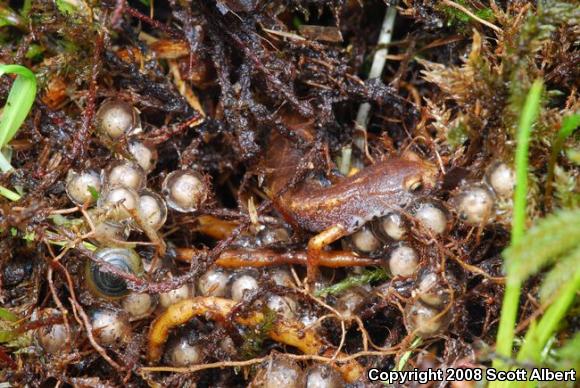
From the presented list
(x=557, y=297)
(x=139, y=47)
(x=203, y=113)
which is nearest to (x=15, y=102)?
(x=139, y=47)

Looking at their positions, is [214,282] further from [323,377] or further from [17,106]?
[17,106]

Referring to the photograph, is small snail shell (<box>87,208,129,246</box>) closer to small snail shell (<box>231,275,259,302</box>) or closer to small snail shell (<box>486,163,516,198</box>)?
small snail shell (<box>231,275,259,302</box>)

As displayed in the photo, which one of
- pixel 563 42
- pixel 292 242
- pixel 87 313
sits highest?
pixel 563 42

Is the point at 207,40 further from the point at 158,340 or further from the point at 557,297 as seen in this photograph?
the point at 557,297

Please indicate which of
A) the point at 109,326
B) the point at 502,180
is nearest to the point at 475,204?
the point at 502,180

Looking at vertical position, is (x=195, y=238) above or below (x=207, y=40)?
below

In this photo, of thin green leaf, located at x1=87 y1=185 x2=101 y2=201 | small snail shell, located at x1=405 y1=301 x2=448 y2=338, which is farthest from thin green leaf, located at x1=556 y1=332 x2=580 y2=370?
thin green leaf, located at x1=87 y1=185 x2=101 y2=201
